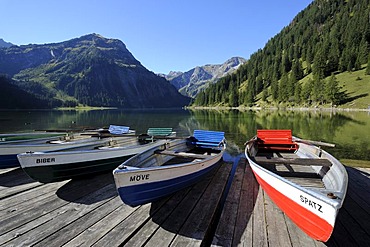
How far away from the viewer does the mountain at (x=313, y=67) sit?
9369cm

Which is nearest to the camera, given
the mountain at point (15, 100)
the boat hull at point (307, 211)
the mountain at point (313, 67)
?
the boat hull at point (307, 211)

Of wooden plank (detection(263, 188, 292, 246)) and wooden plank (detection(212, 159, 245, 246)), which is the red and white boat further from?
wooden plank (detection(212, 159, 245, 246))

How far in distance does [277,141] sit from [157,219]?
8467 millimetres

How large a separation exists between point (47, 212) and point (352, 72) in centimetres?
13647

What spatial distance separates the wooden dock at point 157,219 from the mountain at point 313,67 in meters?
97.4

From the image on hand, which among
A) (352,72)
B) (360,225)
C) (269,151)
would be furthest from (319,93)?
(360,225)

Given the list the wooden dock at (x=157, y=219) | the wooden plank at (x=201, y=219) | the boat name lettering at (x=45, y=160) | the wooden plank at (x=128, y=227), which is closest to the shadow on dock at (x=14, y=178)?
the wooden dock at (x=157, y=219)

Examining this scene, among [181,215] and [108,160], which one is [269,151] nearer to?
[181,215]

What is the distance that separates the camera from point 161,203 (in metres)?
6.21

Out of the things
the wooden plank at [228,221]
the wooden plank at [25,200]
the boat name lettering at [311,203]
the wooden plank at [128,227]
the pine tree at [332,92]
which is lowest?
the wooden plank at [228,221]

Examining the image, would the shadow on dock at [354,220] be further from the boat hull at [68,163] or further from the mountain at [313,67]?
the mountain at [313,67]

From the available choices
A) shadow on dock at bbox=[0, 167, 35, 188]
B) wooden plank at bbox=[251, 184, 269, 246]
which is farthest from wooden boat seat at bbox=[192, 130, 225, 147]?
shadow on dock at bbox=[0, 167, 35, 188]

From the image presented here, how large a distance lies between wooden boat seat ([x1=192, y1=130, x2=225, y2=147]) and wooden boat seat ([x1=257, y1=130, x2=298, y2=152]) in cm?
238

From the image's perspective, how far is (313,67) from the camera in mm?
117188
